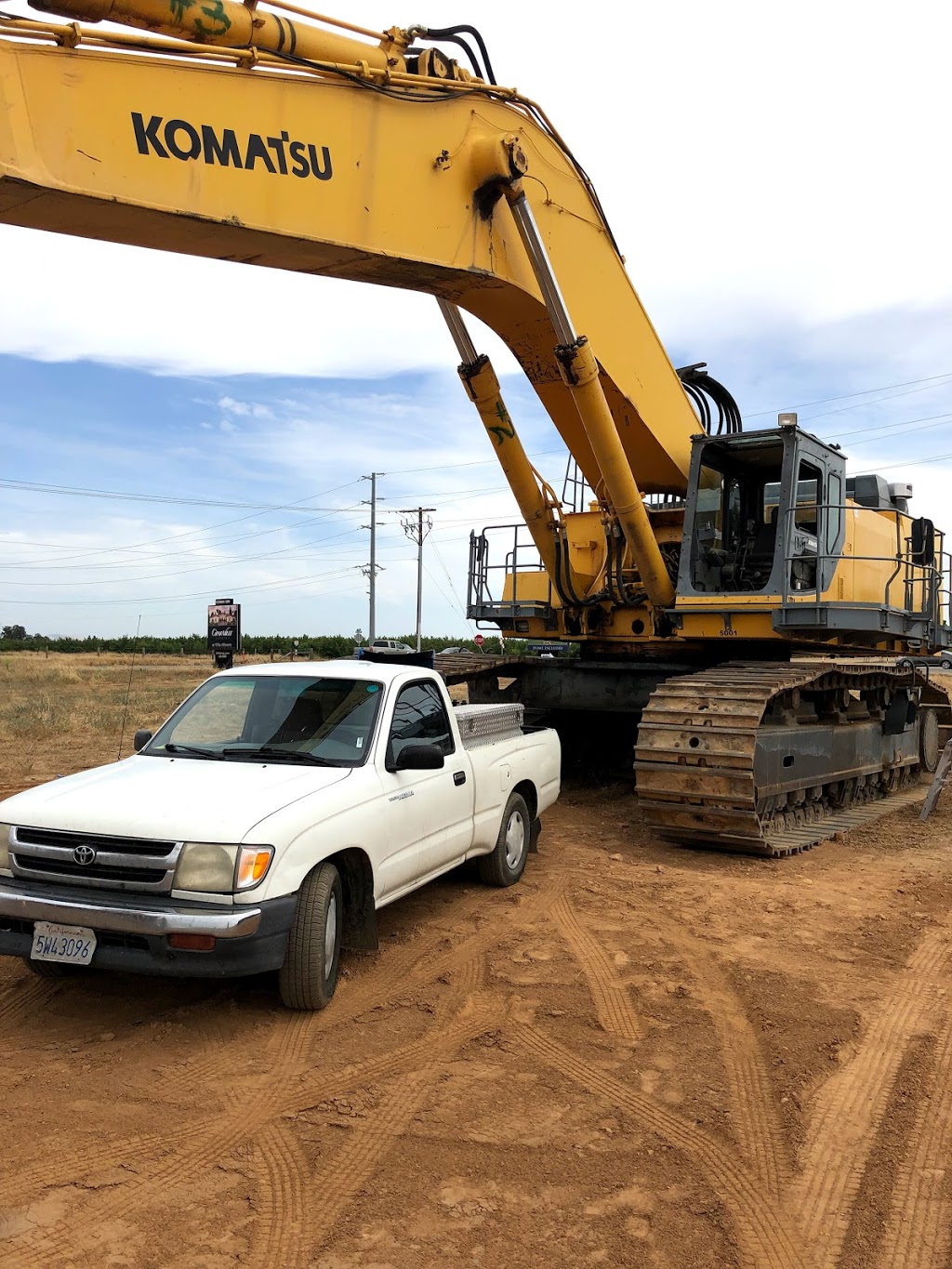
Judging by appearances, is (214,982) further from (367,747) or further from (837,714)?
(837,714)

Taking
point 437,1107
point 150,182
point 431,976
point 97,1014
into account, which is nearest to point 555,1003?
point 431,976

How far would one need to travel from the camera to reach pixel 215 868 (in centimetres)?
455

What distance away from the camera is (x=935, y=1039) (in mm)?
4793

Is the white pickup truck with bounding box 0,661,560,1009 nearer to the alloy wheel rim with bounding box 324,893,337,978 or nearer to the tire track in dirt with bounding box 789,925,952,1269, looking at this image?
the alloy wheel rim with bounding box 324,893,337,978

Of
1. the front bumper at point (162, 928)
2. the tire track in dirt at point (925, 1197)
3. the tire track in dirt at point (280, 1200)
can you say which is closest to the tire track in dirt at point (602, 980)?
the tire track in dirt at point (925, 1197)

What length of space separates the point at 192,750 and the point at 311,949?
1.68 meters

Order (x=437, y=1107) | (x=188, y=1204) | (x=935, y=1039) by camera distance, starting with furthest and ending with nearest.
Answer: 1. (x=935, y=1039)
2. (x=437, y=1107)
3. (x=188, y=1204)

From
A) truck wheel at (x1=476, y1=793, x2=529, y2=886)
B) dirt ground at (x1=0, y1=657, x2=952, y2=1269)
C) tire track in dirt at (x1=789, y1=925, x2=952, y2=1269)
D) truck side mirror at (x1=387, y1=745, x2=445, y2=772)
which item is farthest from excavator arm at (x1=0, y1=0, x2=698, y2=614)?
tire track in dirt at (x1=789, y1=925, x2=952, y2=1269)

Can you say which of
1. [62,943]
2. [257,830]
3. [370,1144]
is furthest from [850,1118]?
[62,943]

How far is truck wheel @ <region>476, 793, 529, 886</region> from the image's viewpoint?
285 inches

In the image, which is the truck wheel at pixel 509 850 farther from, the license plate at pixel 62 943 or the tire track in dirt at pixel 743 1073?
the license plate at pixel 62 943

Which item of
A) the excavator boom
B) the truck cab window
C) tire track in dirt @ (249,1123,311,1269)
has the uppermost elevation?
the excavator boom

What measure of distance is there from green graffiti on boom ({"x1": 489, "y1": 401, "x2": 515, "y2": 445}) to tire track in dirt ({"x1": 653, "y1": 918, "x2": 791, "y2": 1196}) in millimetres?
6073

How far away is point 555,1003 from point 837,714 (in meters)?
6.39
